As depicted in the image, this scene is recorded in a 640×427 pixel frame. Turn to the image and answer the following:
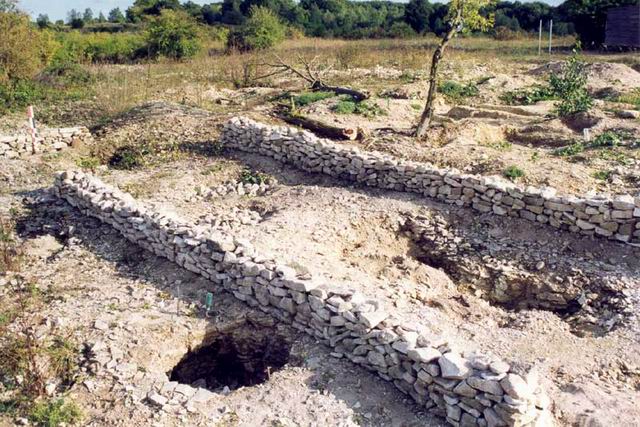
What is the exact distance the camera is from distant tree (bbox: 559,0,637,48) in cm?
2924

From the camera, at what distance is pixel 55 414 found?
6.03 metres

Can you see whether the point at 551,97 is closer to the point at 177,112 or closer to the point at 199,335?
the point at 177,112

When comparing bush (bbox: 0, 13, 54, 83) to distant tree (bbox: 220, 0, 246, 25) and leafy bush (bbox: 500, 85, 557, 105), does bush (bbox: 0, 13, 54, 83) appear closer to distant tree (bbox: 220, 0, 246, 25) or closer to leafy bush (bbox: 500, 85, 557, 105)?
leafy bush (bbox: 500, 85, 557, 105)

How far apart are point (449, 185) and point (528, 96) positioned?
958cm

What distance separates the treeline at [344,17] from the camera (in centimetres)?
4234

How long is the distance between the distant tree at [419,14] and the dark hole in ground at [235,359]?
Answer: 40.1 metres

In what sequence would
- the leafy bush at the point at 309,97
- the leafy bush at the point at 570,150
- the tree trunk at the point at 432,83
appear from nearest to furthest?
the leafy bush at the point at 570,150, the tree trunk at the point at 432,83, the leafy bush at the point at 309,97

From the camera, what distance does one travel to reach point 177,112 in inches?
625

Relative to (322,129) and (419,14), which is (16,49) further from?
(419,14)

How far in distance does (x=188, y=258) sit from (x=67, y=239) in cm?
283

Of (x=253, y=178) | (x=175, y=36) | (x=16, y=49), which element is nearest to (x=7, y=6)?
(x=16, y=49)

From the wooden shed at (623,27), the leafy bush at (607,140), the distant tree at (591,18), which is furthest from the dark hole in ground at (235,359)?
the distant tree at (591,18)

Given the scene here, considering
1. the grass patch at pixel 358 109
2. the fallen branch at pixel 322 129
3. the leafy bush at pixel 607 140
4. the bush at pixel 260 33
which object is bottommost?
the leafy bush at pixel 607 140

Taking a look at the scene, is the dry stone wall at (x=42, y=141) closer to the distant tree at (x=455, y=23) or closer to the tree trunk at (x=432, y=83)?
the tree trunk at (x=432, y=83)
